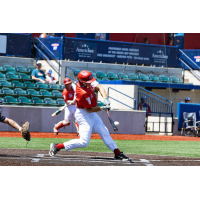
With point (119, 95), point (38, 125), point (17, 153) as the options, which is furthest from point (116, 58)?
point (17, 153)

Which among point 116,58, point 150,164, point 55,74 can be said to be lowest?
point 150,164

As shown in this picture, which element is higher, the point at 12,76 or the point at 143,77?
the point at 143,77

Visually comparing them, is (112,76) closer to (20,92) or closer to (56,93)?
(56,93)

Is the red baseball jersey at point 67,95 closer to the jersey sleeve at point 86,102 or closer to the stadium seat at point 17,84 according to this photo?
the jersey sleeve at point 86,102

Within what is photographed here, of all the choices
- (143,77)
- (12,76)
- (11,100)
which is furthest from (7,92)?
(143,77)

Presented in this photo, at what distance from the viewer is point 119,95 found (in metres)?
18.2

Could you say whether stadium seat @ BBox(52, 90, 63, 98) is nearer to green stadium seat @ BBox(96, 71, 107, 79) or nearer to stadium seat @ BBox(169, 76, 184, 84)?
green stadium seat @ BBox(96, 71, 107, 79)

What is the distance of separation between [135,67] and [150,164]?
53.4 ft

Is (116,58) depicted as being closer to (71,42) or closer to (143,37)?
(71,42)

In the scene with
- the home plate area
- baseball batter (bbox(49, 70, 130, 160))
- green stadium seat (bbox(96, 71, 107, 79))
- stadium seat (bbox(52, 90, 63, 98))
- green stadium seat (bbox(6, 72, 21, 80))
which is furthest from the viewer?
green stadium seat (bbox(96, 71, 107, 79))

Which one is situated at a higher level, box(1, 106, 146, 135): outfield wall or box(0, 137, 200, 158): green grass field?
box(1, 106, 146, 135): outfield wall

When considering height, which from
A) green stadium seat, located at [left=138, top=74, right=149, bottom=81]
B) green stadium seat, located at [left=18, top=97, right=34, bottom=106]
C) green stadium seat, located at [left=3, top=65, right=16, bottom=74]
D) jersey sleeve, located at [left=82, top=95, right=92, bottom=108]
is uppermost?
green stadium seat, located at [left=138, top=74, right=149, bottom=81]

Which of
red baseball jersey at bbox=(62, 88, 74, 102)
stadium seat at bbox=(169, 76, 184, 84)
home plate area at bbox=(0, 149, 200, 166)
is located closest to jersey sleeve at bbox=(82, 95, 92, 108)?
home plate area at bbox=(0, 149, 200, 166)

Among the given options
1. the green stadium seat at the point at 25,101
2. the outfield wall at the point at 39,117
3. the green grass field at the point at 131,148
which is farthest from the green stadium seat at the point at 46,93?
the green grass field at the point at 131,148
